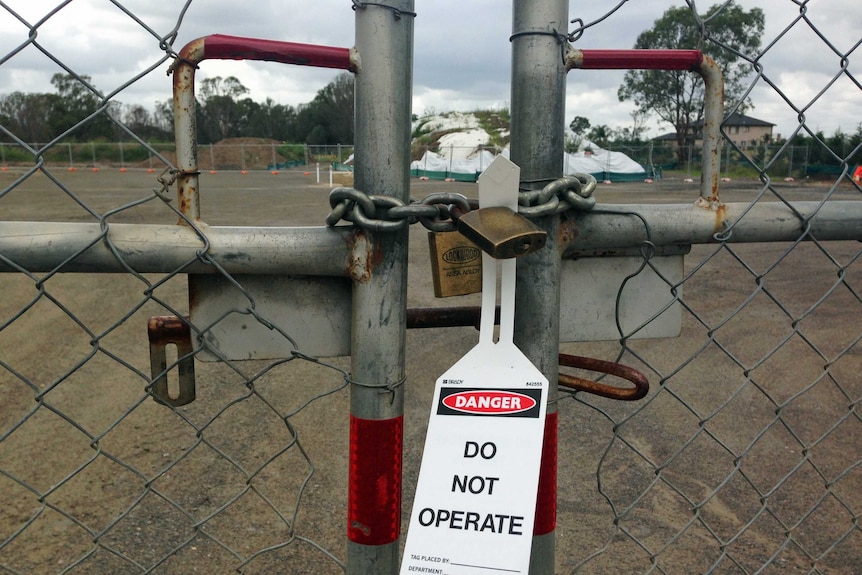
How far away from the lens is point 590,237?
4.23 ft

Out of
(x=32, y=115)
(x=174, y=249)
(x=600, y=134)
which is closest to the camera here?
(x=174, y=249)

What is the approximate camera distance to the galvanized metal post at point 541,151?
118 centimetres

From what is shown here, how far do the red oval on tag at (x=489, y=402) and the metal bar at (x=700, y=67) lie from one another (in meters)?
0.54

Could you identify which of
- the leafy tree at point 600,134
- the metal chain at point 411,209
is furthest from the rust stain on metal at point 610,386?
the leafy tree at point 600,134

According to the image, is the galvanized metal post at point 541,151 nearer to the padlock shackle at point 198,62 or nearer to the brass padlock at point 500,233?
the brass padlock at point 500,233

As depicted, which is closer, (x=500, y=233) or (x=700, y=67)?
(x=500, y=233)

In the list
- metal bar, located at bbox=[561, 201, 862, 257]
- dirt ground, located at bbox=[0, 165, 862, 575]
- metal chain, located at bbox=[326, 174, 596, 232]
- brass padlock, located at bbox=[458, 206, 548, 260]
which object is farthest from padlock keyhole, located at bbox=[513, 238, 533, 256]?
dirt ground, located at bbox=[0, 165, 862, 575]

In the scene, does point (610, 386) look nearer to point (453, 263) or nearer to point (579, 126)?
point (453, 263)

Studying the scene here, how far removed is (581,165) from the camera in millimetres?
34938

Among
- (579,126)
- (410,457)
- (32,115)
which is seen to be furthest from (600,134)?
(410,457)

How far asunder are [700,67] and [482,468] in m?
0.78

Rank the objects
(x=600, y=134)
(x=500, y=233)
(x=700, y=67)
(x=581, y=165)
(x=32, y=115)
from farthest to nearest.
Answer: (x=600, y=134) < (x=581, y=165) < (x=32, y=115) < (x=700, y=67) < (x=500, y=233)

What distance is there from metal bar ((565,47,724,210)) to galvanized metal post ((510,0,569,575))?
59mm

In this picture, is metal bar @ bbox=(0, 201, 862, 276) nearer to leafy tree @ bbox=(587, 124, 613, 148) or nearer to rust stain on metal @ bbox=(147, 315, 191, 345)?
rust stain on metal @ bbox=(147, 315, 191, 345)
